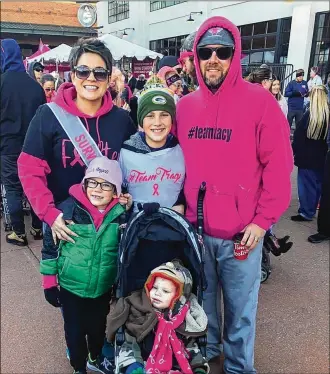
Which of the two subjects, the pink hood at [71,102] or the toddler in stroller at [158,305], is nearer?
the toddler in stroller at [158,305]

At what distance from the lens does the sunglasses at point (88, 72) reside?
2082 millimetres

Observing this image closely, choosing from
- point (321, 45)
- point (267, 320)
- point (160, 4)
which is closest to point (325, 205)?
point (267, 320)

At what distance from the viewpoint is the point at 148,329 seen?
1913 mm

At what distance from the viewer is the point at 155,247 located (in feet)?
6.95

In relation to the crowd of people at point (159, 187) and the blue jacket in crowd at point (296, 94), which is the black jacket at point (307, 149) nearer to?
the crowd of people at point (159, 187)

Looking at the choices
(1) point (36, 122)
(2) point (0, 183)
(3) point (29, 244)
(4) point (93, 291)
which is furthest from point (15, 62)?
(4) point (93, 291)

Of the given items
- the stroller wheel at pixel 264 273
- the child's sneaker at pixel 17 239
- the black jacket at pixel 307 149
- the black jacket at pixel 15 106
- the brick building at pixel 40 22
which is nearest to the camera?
the stroller wheel at pixel 264 273

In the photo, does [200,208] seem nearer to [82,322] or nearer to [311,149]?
[82,322]

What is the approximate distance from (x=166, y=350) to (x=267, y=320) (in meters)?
1.59

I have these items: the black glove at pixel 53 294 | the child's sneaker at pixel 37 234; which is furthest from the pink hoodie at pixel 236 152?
the child's sneaker at pixel 37 234

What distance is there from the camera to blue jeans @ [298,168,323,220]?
528 centimetres

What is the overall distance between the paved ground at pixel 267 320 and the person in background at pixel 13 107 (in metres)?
0.87

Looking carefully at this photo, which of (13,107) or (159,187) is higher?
(13,107)

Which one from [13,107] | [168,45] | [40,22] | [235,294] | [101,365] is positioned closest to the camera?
[235,294]
